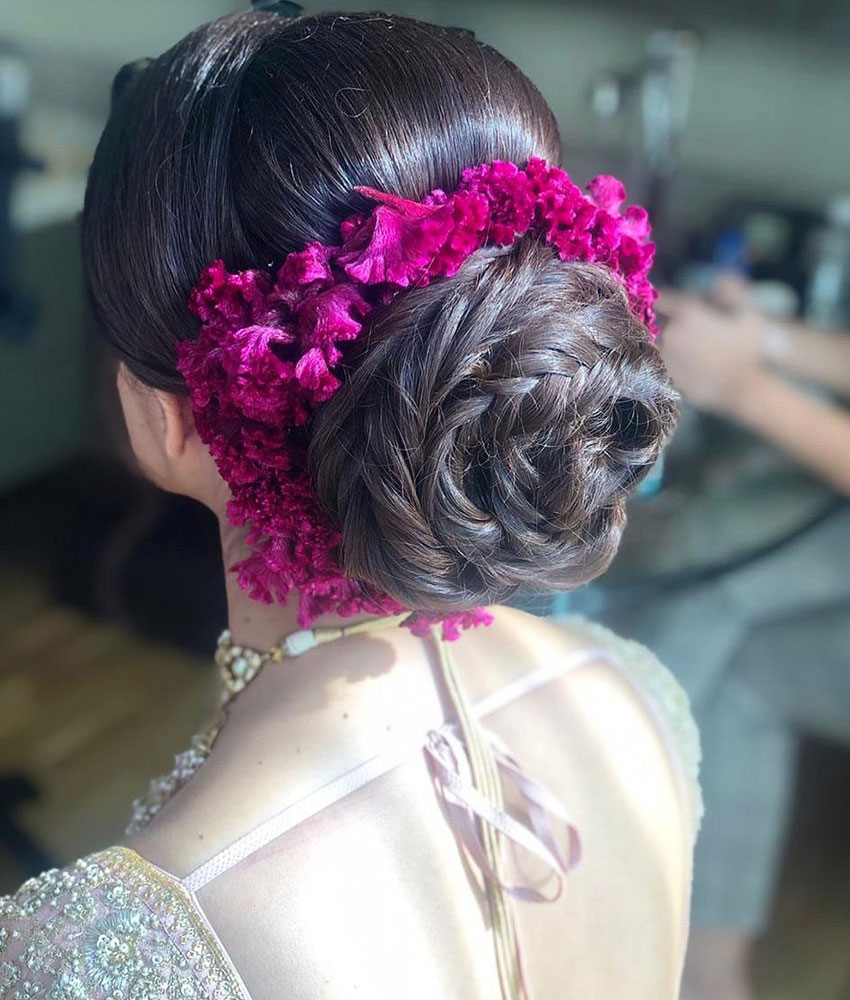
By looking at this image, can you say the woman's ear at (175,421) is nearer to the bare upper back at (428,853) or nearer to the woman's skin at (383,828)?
the woman's skin at (383,828)

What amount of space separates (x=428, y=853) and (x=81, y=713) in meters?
0.38

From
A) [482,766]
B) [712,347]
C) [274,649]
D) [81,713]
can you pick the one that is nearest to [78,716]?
[81,713]

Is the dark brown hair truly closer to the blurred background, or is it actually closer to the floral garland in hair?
the floral garland in hair

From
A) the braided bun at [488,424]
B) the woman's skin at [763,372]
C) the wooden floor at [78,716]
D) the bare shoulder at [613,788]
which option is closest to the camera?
the braided bun at [488,424]

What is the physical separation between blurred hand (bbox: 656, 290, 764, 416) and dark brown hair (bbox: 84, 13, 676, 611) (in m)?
0.38

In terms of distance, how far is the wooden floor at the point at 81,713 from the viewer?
775 millimetres

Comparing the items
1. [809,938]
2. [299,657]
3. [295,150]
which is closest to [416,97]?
[295,150]

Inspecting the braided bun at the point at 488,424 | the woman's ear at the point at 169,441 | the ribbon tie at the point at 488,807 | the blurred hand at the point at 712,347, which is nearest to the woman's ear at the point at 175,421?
the woman's ear at the point at 169,441

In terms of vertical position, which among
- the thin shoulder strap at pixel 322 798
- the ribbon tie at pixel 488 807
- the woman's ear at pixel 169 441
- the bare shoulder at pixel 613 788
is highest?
the woman's ear at pixel 169 441

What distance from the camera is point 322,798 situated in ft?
1.82

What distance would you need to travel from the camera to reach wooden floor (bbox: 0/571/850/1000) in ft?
2.54

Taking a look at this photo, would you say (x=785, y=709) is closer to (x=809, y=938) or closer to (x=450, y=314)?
(x=809, y=938)

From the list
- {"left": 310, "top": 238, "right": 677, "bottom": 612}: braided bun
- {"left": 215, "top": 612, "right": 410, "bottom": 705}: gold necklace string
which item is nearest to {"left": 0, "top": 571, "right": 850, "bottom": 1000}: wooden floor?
{"left": 215, "top": 612, "right": 410, "bottom": 705}: gold necklace string

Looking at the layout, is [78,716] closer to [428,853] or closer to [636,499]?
[428,853]
